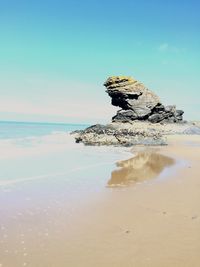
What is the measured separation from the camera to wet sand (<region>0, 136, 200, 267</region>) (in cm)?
539

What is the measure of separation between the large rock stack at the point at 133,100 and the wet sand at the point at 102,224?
3782 cm

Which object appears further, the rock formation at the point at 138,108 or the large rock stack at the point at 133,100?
the large rock stack at the point at 133,100

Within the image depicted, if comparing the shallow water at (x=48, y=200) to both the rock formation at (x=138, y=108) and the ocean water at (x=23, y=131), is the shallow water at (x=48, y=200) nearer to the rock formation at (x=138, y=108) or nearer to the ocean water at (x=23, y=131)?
the ocean water at (x=23, y=131)

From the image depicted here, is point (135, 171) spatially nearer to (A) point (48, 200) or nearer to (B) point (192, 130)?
(A) point (48, 200)

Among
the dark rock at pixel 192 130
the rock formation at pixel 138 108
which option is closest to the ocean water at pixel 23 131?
the rock formation at pixel 138 108

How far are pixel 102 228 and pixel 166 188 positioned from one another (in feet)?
14.4

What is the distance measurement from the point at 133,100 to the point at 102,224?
43.5 m

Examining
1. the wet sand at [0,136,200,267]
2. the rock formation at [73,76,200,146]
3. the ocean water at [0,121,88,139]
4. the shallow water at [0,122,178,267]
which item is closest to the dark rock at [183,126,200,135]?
the rock formation at [73,76,200,146]

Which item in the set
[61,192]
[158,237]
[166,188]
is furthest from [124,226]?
[166,188]

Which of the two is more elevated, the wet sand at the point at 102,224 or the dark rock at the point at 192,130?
the dark rock at the point at 192,130

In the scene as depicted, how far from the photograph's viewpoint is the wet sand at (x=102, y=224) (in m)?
5.39

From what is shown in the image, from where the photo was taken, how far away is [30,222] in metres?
7.12

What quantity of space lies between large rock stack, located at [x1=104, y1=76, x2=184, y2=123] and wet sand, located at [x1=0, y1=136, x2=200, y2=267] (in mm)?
37815

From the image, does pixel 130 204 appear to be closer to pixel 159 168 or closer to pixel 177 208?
pixel 177 208
